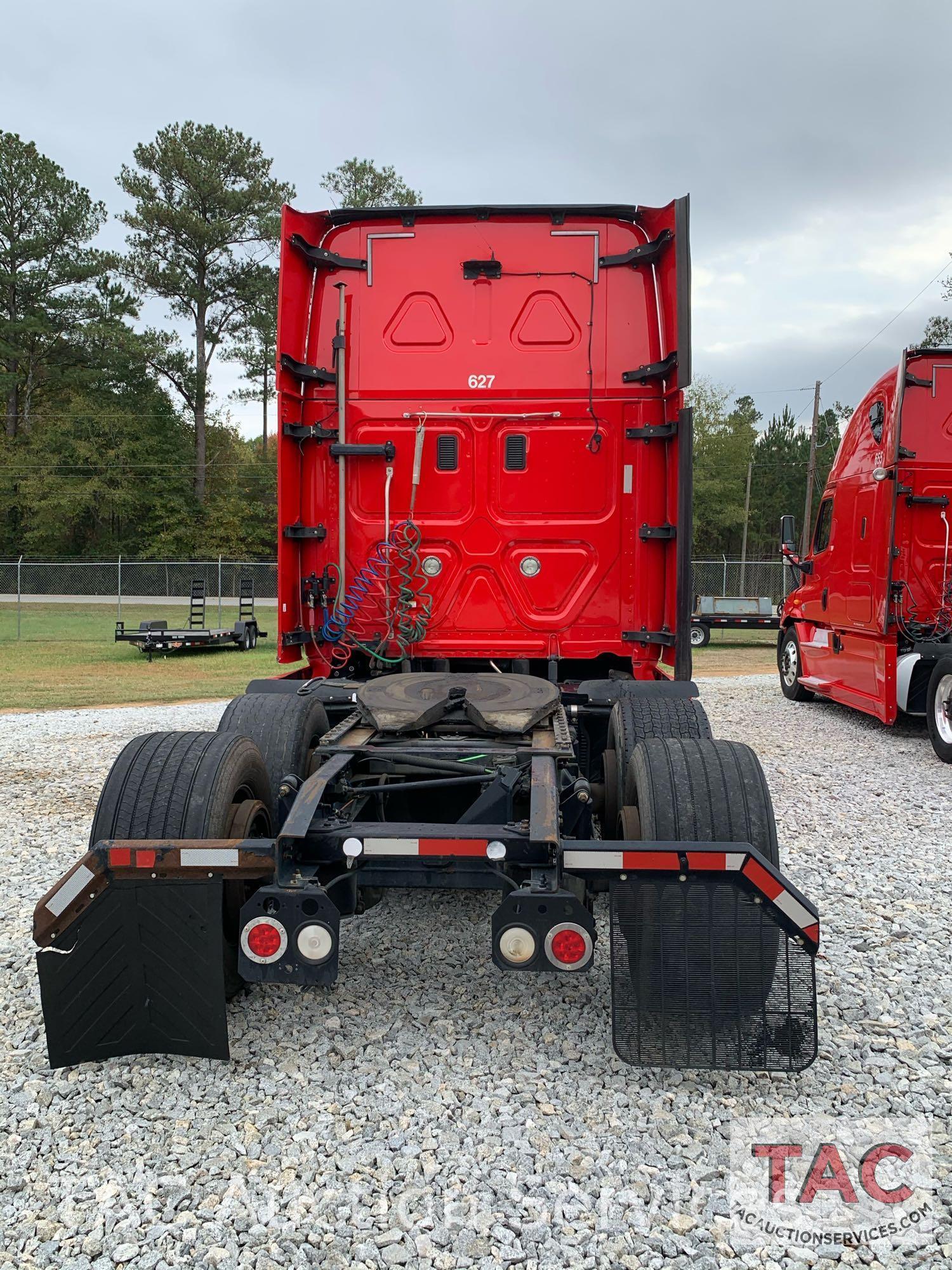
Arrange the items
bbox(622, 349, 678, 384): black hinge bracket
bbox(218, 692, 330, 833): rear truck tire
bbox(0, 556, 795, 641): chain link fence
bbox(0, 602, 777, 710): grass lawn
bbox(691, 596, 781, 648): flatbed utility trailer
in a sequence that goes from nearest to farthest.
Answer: bbox(218, 692, 330, 833): rear truck tire → bbox(622, 349, 678, 384): black hinge bracket → bbox(0, 602, 777, 710): grass lawn → bbox(691, 596, 781, 648): flatbed utility trailer → bbox(0, 556, 795, 641): chain link fence

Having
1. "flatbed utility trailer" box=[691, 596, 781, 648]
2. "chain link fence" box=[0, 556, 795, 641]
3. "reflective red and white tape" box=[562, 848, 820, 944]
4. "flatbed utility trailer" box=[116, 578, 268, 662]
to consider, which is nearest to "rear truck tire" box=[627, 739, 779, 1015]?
"reflective red and white tape" box=[562, 848, 820, 944]

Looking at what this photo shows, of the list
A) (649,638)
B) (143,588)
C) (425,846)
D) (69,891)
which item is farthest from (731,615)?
(143,588)

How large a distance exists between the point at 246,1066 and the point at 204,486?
43435 millimetres

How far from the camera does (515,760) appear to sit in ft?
11.9

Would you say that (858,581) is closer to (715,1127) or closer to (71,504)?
(715,1127)

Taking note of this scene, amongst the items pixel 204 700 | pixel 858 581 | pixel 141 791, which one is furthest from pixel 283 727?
pixel 204 700

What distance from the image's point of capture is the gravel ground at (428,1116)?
2240 millimetres

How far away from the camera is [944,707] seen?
8320 millimetres

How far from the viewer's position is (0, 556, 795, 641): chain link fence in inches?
1096

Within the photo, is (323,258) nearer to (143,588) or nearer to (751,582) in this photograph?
(751,582)

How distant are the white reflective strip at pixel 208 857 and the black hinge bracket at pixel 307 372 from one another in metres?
3.01

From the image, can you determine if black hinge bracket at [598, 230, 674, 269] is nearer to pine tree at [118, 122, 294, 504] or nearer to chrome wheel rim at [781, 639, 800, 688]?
chrome wheel rim at [781, 639, 800, 688]

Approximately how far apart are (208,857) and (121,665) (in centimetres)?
1497

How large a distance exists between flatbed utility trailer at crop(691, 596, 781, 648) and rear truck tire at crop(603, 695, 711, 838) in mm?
15817
